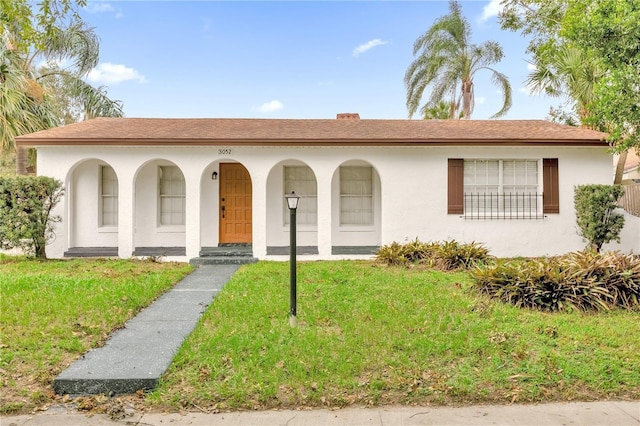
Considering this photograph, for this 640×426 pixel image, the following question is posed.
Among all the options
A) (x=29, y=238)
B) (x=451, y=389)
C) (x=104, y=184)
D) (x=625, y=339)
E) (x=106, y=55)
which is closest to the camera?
(x=451, y=389)

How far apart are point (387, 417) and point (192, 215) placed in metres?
8.34

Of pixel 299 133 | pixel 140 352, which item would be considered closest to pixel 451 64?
pixel 299 133

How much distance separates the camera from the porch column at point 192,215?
34.7ft

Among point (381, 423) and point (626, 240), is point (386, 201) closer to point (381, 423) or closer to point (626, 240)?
point (626, 240)

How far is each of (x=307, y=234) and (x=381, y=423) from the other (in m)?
8.65

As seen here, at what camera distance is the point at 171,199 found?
1187cm

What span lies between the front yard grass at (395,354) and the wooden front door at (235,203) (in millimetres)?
5231

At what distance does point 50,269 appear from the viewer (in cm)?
895


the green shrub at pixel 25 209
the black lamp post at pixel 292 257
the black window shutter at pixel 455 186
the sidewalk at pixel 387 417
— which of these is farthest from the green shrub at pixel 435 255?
the green shrub at pixel 25 209

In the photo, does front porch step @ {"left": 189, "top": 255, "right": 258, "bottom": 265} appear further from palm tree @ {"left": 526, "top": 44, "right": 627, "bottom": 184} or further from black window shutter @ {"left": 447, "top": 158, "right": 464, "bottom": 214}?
palm tree @ {"left": 526, "top": 44, "right": 627, "bottom": 184}

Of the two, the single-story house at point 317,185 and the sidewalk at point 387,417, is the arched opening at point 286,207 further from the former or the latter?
the sidewalk at point 387,417

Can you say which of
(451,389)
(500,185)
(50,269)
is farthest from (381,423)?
(500,185)

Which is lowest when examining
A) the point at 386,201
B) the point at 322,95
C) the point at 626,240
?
the point at 626,240

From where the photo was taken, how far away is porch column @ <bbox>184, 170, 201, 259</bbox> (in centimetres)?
1057
